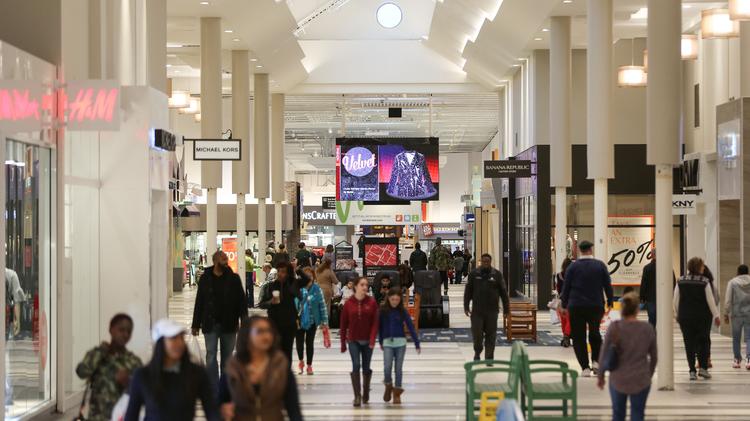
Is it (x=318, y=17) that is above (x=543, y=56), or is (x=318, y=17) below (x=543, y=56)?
above

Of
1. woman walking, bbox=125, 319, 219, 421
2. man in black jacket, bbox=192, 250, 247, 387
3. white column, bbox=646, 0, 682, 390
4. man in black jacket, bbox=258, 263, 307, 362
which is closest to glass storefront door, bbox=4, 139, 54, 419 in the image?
man in black jacket, bbox=192, 250, 247, 387

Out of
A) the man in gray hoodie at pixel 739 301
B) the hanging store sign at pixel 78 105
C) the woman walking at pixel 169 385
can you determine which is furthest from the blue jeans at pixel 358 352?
the woman walking at pixel 169 385

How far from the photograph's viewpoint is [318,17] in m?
36.6

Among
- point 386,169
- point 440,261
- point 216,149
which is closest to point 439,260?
point 440,261

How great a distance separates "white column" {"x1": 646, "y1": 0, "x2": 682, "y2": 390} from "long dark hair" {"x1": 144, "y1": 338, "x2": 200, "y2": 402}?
340 inches

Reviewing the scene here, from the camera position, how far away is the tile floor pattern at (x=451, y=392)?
12.0 metres

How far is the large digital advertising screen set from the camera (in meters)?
33.8

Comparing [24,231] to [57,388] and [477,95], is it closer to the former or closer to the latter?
[57,388]

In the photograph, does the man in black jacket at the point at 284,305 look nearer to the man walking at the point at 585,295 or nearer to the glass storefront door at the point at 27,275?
the glass storefront door at the point at 27,275

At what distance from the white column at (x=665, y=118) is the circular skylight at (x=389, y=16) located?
939 inches

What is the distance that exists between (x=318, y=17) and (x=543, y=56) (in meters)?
10.0

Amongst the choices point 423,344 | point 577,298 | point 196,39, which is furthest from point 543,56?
point 577,298

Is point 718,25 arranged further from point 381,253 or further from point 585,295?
point 381,253

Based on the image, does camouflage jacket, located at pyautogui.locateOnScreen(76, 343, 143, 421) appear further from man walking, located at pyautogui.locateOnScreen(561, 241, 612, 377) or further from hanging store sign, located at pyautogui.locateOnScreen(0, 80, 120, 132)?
man walking, located at pyautogui.locateOnScreen(561, 241, 612, 377)
